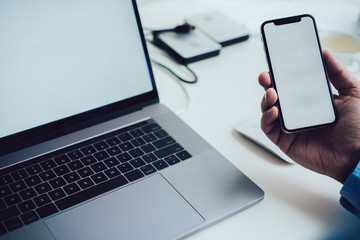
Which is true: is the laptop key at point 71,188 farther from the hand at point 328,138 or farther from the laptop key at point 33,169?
the hand at point 328,138

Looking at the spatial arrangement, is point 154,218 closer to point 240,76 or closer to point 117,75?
point 117,75

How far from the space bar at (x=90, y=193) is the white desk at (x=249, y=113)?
131 millimetres

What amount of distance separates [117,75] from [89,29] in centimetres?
9

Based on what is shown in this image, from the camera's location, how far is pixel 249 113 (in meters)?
0.73

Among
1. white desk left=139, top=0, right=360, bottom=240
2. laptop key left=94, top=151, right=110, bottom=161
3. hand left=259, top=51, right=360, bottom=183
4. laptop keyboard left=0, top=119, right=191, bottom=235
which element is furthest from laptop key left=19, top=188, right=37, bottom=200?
hand left=259, top=51, right=360, bottom=183

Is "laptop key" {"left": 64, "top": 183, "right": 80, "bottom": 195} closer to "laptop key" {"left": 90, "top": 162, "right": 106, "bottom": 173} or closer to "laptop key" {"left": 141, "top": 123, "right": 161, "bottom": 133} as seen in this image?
"laptop key" {"left": 90, "top": 162, "right": 106, "bottom": 173}

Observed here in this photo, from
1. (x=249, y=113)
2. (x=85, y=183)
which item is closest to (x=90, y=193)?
(x=85, y=183)

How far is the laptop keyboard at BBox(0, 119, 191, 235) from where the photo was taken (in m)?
0.51

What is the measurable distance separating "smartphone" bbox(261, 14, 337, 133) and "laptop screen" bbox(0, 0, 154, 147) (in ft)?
0.71

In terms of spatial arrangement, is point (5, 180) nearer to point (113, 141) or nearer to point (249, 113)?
point (113, 141)

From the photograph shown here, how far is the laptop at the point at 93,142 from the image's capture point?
50 cm

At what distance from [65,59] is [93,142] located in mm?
136

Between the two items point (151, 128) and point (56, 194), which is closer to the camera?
point (56, 194)

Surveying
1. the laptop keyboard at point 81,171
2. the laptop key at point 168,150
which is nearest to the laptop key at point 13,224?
the laptop keyboard at point 81,171
